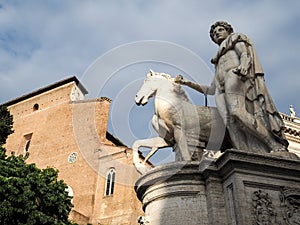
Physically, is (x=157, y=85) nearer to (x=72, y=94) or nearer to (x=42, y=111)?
(x=72, y=94)

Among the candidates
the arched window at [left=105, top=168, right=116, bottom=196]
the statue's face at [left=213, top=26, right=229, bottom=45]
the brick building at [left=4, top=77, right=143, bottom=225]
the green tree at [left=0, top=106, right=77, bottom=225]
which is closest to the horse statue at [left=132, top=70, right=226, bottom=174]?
the statue's face at [left=213, top=26, right=229, bottom=45]

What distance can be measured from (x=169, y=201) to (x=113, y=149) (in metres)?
24.6

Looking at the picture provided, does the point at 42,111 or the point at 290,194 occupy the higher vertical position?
the point at 42,111

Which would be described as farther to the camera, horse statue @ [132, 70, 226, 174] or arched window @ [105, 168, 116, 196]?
arched window @ [105, 168, 116, 196]

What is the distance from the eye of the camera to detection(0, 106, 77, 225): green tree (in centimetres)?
1473

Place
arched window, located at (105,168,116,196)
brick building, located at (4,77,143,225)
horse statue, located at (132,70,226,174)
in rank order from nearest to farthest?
horse statue, located at (132,70,226,174) < brick building, located at (4,77,143,225) < arched window, located at (105,168,116,196)

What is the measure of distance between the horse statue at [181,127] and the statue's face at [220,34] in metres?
1.08

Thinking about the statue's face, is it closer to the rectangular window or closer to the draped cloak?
the draped cloak

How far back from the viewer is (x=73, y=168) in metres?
32.6

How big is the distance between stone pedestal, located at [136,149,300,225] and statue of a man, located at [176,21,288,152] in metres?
0.48

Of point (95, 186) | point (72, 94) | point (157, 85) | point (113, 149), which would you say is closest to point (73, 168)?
point (95, 186)

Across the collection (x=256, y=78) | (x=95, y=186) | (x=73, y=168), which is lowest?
(x=256, y=78)

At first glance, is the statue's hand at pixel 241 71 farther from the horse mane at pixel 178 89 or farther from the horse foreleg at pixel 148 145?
the horse foreleg at pixel 148 145

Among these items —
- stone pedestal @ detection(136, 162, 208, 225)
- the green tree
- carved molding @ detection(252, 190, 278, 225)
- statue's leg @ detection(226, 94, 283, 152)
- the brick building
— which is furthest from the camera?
the brick building
